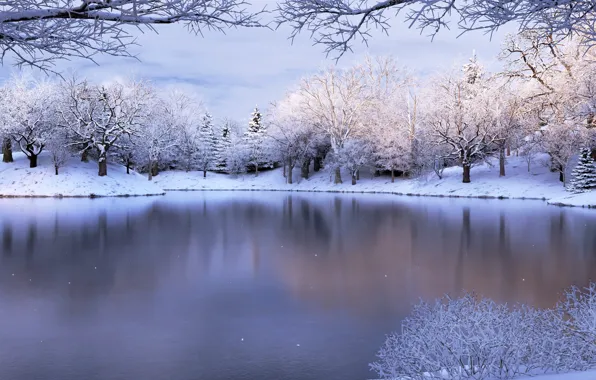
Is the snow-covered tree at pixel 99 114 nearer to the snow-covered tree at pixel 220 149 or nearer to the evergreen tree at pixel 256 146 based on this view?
the evergreen tree at pixel 256 146

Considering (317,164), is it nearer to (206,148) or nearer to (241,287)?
(206,148)

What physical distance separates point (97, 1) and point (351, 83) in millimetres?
43642

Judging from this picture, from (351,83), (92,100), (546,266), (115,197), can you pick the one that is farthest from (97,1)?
(351,83)

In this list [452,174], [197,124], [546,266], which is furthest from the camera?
[197,124]

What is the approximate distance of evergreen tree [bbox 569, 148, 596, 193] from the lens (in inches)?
1119

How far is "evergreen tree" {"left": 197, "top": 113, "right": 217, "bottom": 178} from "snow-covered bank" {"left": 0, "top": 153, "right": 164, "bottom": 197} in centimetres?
1942

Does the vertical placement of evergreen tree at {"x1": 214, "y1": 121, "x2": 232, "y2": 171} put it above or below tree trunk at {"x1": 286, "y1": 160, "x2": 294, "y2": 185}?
above

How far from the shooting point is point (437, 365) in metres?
3.88

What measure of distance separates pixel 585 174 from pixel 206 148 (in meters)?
41.9

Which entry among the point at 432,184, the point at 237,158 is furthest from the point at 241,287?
the point at 237,158

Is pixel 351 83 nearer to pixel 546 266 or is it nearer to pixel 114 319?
pixel 546 266

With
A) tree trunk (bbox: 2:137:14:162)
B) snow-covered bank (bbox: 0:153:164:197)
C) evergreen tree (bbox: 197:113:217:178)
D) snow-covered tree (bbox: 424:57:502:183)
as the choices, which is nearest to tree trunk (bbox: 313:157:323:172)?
evergreen tree (bbox: 197:113:217:178)

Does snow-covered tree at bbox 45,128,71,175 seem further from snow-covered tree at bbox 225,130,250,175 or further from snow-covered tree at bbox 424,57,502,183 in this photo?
snow-covered tree at bbox 424,57,502,183

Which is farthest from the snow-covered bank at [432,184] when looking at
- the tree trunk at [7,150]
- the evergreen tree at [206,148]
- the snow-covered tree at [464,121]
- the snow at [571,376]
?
the snow at [571,376]
